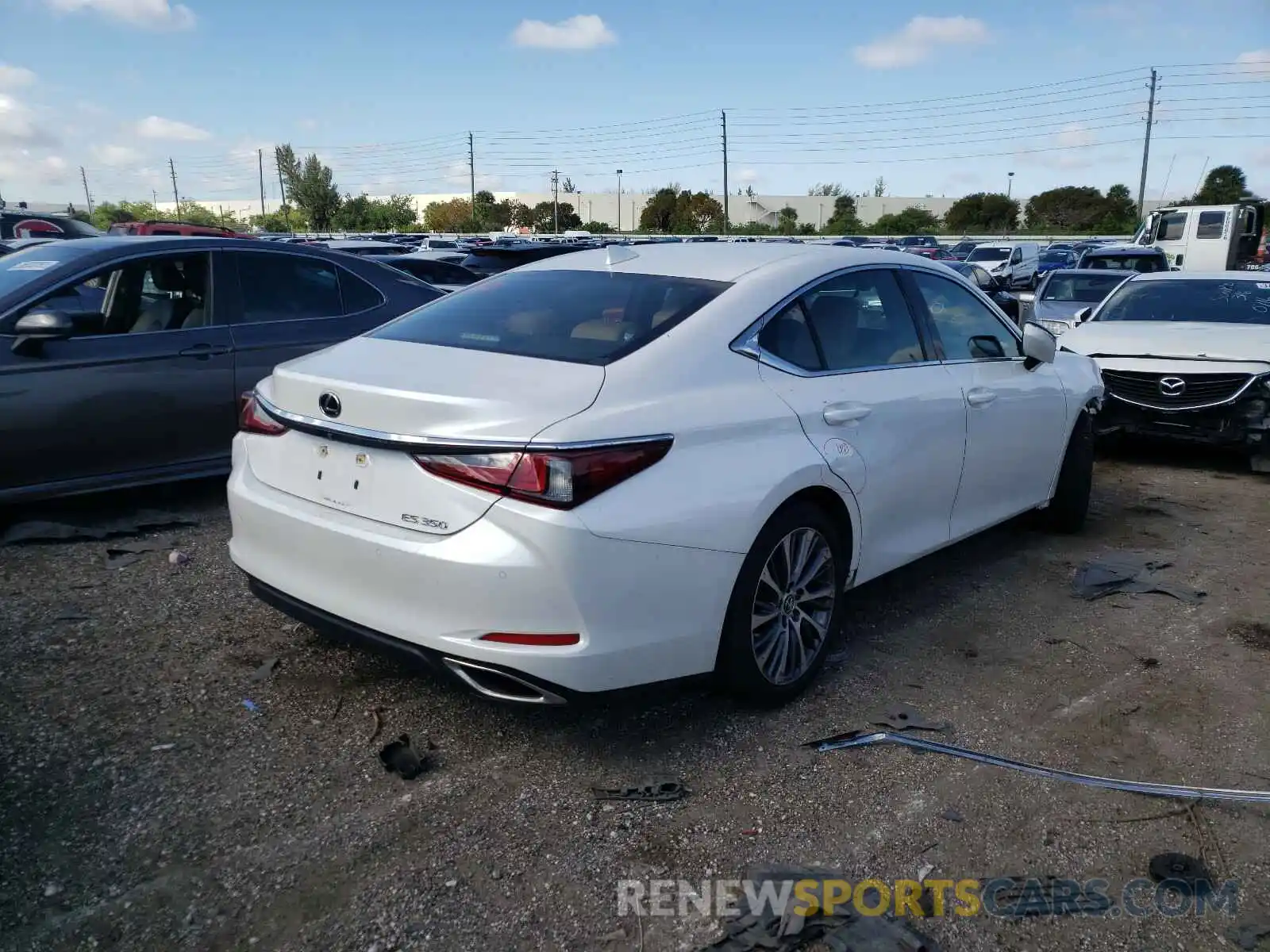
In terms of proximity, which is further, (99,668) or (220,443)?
(220,443)

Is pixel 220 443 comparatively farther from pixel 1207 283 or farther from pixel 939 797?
pixel 1207 283

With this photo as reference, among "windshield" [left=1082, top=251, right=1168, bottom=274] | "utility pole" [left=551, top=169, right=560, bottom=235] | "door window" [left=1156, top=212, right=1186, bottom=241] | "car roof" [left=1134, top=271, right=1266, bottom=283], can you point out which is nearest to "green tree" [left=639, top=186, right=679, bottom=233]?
"utility pole" [left=551, top=169, right=560, bottom=235]

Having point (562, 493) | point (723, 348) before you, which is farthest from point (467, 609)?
point (723, 348)

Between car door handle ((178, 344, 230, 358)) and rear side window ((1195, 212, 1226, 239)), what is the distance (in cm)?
2511

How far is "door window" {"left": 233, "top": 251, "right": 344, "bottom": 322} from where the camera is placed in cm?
624

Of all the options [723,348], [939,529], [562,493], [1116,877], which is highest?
[723,348]

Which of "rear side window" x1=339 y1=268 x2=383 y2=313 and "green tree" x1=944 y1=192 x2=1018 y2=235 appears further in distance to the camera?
"green tree" x1=944 y1=192 x2=1018 y2=235

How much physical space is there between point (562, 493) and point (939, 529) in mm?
2310

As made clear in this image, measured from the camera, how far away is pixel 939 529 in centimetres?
460

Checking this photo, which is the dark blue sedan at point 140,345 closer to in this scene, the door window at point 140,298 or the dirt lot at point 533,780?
the door window at point 140,298

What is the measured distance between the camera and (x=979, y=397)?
4.74 meters

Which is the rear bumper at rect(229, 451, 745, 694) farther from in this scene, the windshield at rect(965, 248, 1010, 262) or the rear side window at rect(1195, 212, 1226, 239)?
the windshield at rect(965, 248, 1010, 262)

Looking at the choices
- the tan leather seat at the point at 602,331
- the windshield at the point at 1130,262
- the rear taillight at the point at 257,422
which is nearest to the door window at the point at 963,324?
the tan leather seat at the point at 602,331

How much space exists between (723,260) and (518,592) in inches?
71.8
